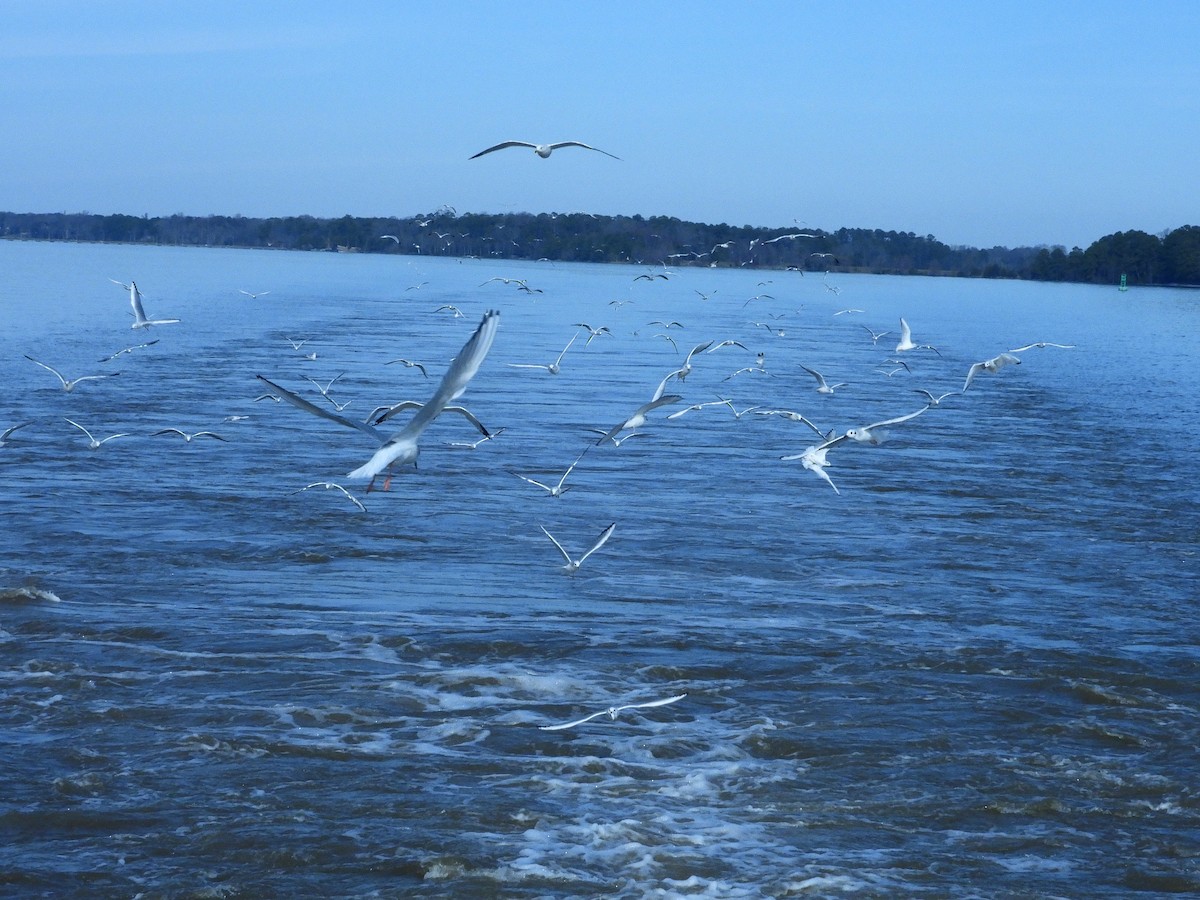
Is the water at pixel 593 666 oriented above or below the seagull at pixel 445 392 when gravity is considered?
below

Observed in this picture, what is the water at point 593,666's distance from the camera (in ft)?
32.4

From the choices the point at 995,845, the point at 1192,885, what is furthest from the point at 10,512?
the point at 1192,885

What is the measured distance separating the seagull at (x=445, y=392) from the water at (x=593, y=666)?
2.68 m

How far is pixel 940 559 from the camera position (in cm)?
1892

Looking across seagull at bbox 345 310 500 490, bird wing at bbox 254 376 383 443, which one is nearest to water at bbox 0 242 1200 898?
seagull at bbox 345 310 500 490

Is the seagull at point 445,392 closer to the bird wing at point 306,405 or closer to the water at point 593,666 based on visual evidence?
the bird wing at point 306,405

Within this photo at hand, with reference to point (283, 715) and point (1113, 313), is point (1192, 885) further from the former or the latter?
point (1113, 313)

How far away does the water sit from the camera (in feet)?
32.4

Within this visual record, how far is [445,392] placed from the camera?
9.80 m

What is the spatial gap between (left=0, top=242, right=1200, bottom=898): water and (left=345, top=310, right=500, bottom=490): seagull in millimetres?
2683

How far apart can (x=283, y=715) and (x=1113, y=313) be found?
10264 centimetres

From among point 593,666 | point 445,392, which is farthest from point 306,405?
point 593,666

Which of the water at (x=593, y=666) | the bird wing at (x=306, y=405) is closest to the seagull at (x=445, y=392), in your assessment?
the bird wing at (x=306, y=405)

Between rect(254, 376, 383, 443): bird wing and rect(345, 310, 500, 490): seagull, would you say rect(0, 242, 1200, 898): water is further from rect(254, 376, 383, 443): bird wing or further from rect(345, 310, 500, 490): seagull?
rect(254, 376, 383, 443): bird wing
